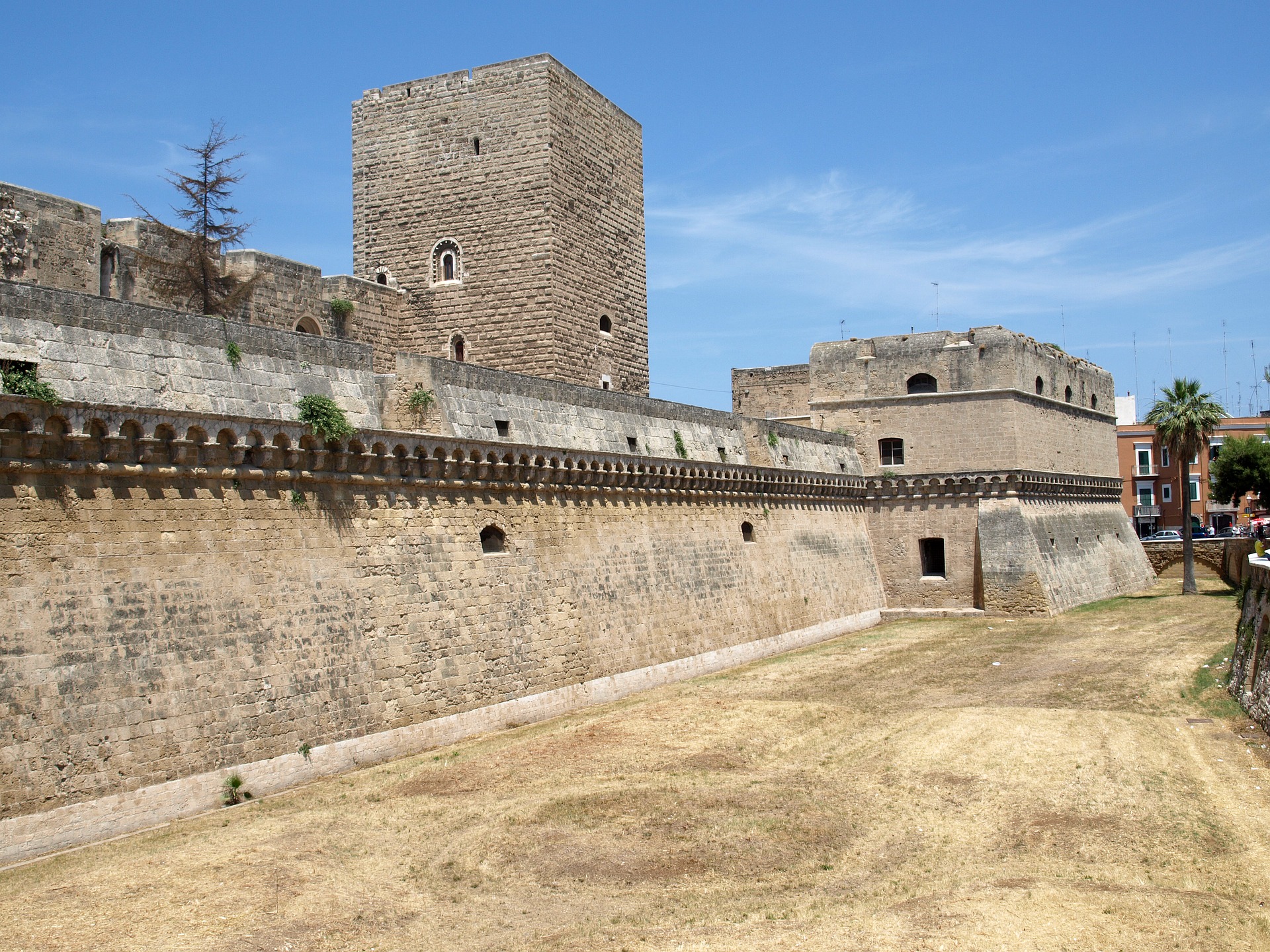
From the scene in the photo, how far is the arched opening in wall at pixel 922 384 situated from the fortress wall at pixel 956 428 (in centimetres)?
45

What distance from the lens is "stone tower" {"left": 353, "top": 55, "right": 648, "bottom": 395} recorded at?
23.0 m

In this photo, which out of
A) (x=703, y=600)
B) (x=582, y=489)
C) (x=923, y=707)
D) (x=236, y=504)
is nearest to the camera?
(x=236, y=504)

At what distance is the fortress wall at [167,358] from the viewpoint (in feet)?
37.8

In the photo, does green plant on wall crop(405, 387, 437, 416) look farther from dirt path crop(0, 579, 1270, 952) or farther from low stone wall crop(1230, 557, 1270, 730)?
low stone wall crop(1230, 557, 1270, 730)

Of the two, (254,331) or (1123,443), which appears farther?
(1123,443)

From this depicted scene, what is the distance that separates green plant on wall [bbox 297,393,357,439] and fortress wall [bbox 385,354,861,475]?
1446mm

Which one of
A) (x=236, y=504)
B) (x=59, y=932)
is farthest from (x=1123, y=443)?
→ (x=59, y=932)

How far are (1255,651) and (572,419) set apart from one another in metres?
11.5

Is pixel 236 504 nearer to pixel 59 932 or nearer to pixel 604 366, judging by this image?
pixel 59 932

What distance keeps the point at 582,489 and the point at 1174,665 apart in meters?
11.4

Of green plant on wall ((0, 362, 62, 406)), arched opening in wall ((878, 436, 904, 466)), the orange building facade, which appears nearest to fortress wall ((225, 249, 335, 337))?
green plant on wall ((0, 362, 62, 406))

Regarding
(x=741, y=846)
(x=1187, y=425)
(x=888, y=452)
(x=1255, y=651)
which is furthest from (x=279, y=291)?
(x=1187, y=425)

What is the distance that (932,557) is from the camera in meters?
31.7

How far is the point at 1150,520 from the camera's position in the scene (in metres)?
57.5
